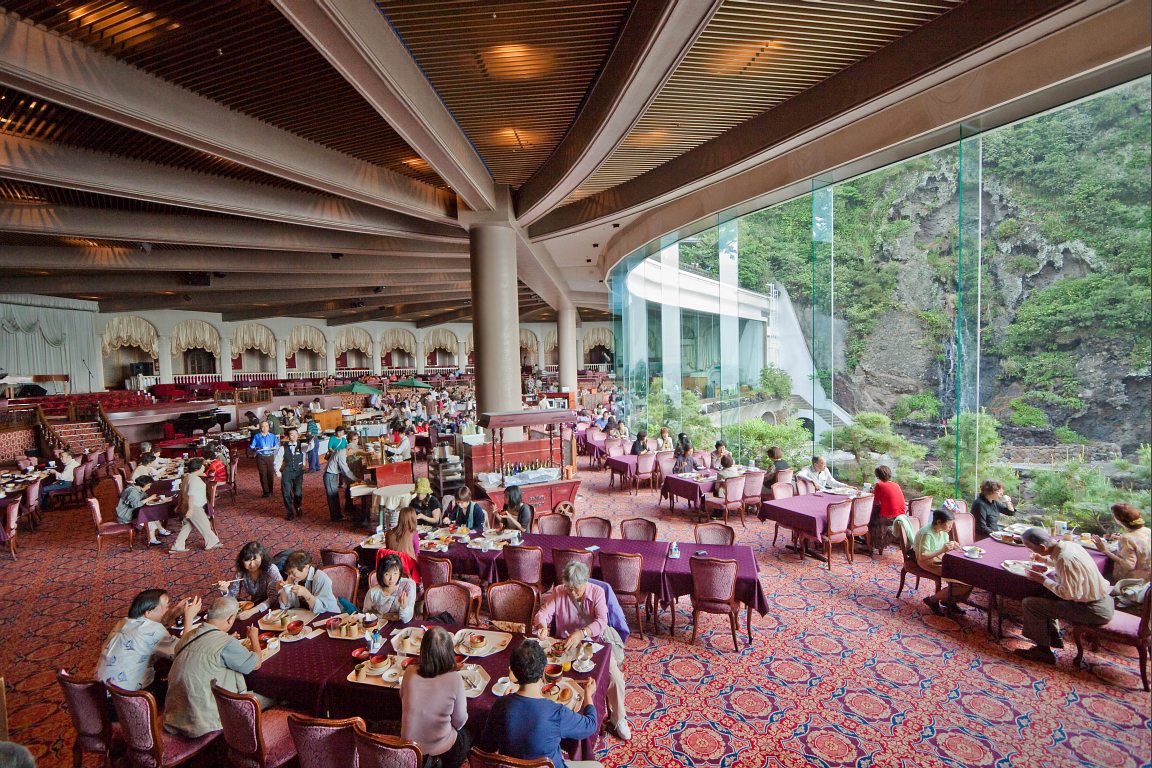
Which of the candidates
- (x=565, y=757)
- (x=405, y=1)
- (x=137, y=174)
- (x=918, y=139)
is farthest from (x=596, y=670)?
(x=137, y=174)

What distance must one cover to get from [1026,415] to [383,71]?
7.94 meters

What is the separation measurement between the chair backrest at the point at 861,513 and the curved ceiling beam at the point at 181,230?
38.1 feet

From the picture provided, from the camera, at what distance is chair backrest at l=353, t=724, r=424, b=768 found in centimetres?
256

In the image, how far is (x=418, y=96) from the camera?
5.81 m

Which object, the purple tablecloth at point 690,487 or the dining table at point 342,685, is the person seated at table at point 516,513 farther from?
the purple tablecloth at point 690,487

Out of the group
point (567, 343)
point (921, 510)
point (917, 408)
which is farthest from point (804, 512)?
point (567, 343)

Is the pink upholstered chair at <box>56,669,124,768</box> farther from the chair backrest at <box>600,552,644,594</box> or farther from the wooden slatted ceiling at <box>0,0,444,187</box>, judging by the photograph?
the wooden slatted ceiling at <box>0,0,444,187</box>

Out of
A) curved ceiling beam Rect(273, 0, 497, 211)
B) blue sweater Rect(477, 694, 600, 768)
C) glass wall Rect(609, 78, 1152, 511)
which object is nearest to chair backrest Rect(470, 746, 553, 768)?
blue sweater Rect(477, 694, 600, 768)

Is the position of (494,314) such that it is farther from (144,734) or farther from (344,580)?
(144,734)

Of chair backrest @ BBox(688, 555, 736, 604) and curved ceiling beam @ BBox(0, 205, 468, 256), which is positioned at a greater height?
curved ceiling beam @ BBox(0, 205, 468, 256)

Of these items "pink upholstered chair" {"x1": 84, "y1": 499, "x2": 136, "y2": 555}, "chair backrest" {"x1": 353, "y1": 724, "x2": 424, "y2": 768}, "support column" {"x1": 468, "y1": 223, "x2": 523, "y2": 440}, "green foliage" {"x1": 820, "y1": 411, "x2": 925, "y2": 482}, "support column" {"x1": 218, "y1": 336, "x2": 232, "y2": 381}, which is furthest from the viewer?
"support column" {"x1": 218, "y1": 336, "x2": 232, "y2": 381}

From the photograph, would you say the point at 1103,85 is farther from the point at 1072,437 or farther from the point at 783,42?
the point at 1072,437

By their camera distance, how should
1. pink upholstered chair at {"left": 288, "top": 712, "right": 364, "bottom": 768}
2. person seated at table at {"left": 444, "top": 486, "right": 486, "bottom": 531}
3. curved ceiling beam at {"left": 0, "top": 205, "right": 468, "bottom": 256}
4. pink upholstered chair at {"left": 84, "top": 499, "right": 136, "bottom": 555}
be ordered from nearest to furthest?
pink upholstered chair at {"left": 288, "top": 712, "right": 364, "bottom": 768}
person seated at table at {"left": 444, "top": 486, "right": 486, "bottom": 531}
pink upholstered chair at {"left": 84, "top": 499, "right": 136, "bottom": 555}
curved ceiling beam at {"left": 0, "top": 205, "right": 468, "bottom": 256}

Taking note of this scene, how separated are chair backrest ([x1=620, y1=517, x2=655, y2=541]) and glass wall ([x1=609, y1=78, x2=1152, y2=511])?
13.4 feet
